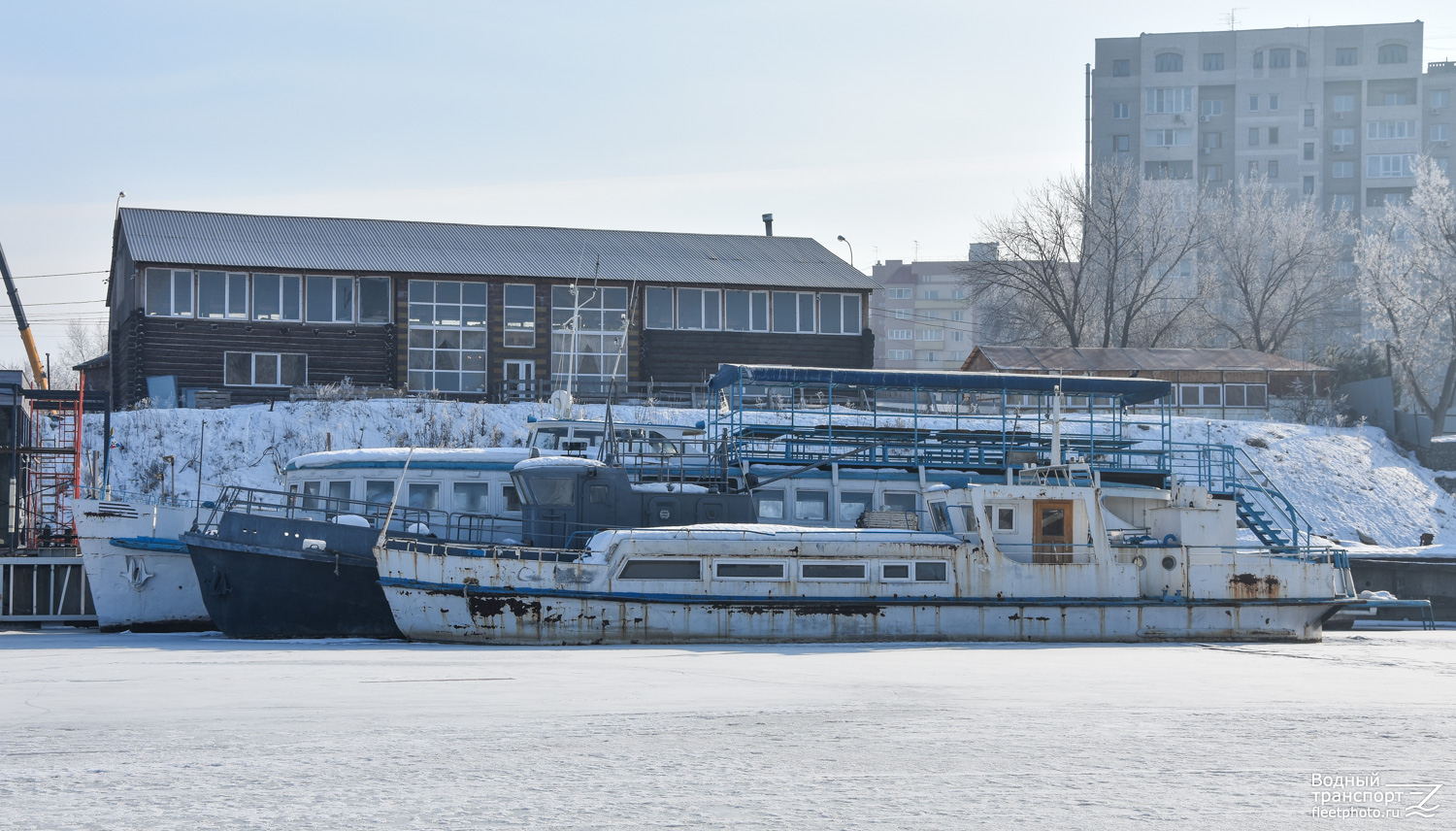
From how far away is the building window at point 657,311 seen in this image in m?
45.0

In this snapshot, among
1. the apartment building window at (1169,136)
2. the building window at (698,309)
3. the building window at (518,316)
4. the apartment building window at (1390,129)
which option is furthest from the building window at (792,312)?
the apartment building window at (1390,129)

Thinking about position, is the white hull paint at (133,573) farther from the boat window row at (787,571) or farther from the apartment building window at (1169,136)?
the apartment building window at (1169,136)

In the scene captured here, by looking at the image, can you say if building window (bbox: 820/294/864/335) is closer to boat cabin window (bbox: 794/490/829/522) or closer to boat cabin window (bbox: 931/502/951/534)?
boat cabin window (bbox: 794/490/829/522)

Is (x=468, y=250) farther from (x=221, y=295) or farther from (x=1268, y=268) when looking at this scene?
(x=1268, y=268)

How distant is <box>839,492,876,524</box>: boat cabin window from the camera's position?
939 inches

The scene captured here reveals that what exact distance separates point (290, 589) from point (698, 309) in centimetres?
2635

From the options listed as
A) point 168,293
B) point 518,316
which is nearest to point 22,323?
point 168,293

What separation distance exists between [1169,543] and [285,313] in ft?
97.9

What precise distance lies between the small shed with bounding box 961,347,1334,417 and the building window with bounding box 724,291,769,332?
8462mm

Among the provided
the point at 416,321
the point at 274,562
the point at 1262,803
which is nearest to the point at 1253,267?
the point at 416,321

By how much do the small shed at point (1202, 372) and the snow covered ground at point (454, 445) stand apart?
4675mm

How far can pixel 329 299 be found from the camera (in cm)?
4256

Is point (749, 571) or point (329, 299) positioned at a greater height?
point (329, 299)

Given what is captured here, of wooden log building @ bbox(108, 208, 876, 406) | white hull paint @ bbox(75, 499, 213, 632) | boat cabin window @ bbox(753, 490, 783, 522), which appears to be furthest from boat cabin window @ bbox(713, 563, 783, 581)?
wooden log building @ bbox(108, 208, 876, 406)
